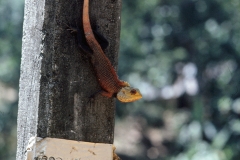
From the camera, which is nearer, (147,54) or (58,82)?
(58,82)

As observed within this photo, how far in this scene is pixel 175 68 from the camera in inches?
705

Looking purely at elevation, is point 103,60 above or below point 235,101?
above

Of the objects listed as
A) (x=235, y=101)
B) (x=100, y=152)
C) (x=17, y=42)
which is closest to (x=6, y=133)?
(x=17, y=42)

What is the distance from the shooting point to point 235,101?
13.8 meters

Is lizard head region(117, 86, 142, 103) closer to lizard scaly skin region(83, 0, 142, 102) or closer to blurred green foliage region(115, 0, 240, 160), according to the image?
lizard scaly skin region(83, 0, 142, 102)

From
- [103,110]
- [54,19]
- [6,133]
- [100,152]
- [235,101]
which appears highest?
[54,19]

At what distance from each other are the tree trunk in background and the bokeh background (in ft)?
33.6

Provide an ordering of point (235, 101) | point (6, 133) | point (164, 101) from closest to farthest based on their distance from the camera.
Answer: point (235, 101), point (6, 133), point (164, 101)

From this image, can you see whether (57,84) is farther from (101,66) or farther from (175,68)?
(175,68)

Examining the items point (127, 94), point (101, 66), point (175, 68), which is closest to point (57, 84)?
point (101, 66)

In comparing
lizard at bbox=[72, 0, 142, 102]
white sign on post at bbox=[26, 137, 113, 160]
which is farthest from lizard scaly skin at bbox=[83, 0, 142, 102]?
white sign on post at bbox=[26, 137, 113, 160]

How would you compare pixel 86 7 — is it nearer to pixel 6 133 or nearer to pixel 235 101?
pixel 235 101

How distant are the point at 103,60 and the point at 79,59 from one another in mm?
114

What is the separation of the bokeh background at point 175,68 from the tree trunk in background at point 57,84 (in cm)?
1024
